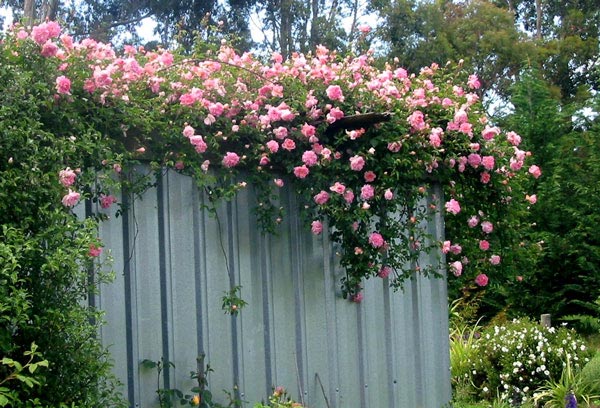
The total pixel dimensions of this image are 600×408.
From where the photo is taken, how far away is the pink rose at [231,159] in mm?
3828

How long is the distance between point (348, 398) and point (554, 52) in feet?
57.3

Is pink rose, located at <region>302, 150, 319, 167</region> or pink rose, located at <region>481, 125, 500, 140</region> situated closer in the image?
pink rose, located at <region>302, 150, 319, 167</region>

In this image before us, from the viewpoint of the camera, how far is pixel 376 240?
4.34m

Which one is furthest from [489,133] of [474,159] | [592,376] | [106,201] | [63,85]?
[592,376]

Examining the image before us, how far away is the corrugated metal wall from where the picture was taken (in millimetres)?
3734

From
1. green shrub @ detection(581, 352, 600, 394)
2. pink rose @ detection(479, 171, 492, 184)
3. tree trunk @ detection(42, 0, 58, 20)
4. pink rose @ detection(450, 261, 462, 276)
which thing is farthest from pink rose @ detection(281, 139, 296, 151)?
tree trunk @ detection(42, 0, 58, 20)

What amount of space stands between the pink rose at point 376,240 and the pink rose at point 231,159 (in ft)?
2.90

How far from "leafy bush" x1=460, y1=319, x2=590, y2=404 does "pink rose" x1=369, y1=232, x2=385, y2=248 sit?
138 inches

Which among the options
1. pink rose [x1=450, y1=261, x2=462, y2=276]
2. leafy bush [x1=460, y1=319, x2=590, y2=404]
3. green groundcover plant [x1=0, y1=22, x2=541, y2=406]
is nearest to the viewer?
green groundcover plant [x1=0, y1=22, x2=541, y2=406]

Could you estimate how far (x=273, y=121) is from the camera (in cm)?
402

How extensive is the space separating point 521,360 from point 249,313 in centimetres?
424

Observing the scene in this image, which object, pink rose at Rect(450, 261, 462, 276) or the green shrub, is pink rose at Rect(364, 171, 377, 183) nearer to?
pink rose at Rect(450, 261, 462, 276)

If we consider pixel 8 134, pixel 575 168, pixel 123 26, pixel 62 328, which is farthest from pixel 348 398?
pixel 123 26

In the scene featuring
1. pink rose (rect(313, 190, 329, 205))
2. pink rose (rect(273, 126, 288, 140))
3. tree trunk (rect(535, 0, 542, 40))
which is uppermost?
tree trunk (rect(535, 0, 542, 40))
